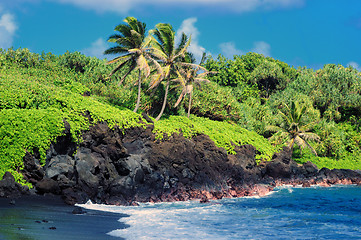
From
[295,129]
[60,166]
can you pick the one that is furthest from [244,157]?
[60,166]

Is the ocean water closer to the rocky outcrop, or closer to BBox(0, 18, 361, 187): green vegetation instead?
the rocky outcrop

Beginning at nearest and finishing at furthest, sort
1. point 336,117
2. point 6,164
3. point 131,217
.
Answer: point 131,217 < point 6,164 < point 336,117

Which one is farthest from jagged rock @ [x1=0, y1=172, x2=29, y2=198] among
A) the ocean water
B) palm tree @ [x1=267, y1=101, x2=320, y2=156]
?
palm tree @ [x1=267, y1=101, x2=320, y2=156]

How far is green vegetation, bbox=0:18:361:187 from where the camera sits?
1995cm

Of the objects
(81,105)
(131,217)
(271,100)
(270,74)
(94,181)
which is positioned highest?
(270,74)

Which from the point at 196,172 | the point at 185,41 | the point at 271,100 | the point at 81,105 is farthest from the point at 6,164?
the point at 271,100

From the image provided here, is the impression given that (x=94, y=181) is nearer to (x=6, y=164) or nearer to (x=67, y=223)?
(x=6, y=164)

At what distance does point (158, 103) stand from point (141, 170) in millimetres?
16557

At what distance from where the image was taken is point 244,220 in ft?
56.1

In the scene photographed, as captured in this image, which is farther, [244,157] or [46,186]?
[244,157]

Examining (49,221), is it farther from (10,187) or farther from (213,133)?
(213,133)

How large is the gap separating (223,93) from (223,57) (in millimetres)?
29997

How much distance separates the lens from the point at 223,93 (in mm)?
47688

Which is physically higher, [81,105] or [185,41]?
[185,41]
